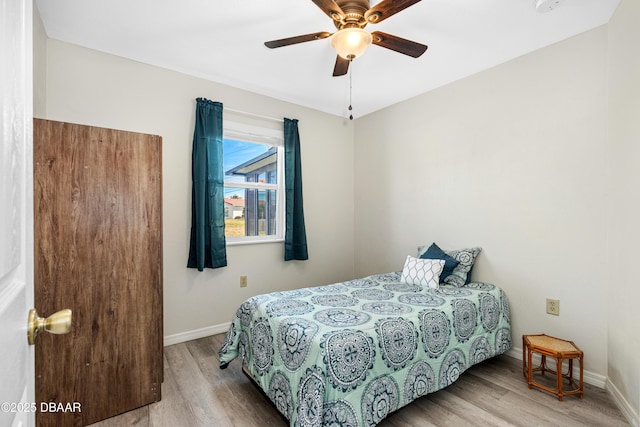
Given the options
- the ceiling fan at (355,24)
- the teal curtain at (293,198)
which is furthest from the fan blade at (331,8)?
the teal curtain at (293,198)

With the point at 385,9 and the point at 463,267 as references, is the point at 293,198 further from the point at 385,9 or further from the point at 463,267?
the point at 385,9

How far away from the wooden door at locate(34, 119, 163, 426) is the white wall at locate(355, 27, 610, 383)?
256 centimetres

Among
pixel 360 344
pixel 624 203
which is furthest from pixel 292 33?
pixel 624 203

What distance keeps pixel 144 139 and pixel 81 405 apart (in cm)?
157

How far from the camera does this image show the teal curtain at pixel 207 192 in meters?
2.85

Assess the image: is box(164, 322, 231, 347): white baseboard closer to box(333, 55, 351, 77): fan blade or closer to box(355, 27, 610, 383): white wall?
box(355, 27, 610, 383): white wall

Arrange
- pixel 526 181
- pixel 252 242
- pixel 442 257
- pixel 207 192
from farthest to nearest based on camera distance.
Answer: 1. pixel 252 242
2. pixel 207 192
3. pixel 442 257
4. pixel 526 181

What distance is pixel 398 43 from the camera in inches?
76.3

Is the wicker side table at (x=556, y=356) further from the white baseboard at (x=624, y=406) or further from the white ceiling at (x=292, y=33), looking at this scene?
the white ceiling at (x=292, y=33)

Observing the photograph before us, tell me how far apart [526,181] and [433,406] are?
1.87 m

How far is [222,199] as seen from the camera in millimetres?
2988

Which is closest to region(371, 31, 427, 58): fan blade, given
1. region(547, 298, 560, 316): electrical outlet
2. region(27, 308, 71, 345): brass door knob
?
region(27, 308, 71, 345): brass door knob

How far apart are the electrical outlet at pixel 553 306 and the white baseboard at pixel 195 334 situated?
2873 mm

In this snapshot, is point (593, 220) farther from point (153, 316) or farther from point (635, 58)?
point (153, 316)
